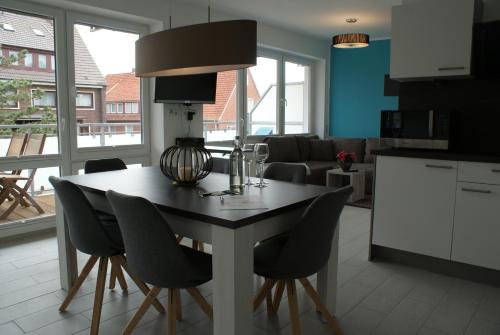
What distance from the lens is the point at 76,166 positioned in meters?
4.54

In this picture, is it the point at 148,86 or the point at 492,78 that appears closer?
the point at 492,78

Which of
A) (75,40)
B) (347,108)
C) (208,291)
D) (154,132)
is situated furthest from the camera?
A: (347,108)

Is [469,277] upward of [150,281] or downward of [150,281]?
downward

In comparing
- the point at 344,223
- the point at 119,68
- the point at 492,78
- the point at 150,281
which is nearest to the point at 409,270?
the point at 344,223

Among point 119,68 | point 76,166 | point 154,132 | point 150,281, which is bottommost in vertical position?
point 150,281

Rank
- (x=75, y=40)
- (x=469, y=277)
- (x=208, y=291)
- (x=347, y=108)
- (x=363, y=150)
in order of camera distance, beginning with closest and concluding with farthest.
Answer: (x=208, y=291)
(x=469, y=277)
(x=75, y=40)
(x=363, y=150)
(x=347, y=108)

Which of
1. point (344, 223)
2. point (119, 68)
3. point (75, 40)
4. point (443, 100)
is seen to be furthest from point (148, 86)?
point (443, 100)

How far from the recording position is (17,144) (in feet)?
13.4

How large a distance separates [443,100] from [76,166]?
3778 mm

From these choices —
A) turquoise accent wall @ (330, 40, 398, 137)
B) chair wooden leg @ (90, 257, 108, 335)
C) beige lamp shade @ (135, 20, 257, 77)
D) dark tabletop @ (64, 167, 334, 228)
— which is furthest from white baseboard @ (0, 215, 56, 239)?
turquoise accent wall @ (330, 40, 398, 137)

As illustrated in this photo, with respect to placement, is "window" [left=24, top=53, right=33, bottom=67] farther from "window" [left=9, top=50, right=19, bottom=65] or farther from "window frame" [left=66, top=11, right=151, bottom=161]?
"window frame" [left=66, top=11, right=151, bottom=161]

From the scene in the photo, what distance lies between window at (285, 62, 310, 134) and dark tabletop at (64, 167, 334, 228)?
4.94m

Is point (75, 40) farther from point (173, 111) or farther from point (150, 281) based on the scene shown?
point (150, 281)

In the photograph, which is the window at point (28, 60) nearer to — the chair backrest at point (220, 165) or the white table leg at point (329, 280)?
the chair backrest at point (220, 165)
